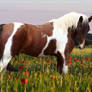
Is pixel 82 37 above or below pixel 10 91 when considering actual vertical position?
above

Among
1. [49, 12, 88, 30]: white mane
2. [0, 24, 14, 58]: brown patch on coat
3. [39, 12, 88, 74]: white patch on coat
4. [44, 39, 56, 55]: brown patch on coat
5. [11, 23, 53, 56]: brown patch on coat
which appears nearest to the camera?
[0, 24, 14, 58]: brown patch on coat

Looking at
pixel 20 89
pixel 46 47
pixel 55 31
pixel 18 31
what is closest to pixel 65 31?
pixel 55 31

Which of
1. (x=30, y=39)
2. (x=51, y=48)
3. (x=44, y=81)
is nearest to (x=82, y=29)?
(x=51, y=48)

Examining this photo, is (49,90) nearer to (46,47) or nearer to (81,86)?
(81,86)

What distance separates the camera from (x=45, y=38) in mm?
5465

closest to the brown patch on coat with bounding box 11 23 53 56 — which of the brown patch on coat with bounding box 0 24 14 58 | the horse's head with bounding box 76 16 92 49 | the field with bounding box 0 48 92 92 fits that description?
the brown patch on coat with bounding box 0 24 14 58

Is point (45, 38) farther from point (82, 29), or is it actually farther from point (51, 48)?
point (82, 29)

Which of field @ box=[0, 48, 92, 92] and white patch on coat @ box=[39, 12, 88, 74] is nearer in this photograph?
field @ box=[0, 48, 92, 92]

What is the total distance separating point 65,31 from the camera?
5.90 meters

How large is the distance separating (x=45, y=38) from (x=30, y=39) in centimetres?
49

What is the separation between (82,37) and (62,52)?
757 mm

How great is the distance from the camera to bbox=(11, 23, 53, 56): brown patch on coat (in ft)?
16.2

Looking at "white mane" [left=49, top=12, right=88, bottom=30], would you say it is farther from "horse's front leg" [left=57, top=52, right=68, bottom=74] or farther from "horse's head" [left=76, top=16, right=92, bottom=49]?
"horse's front leg" [left=57, top=52, right=68, bottom=74]

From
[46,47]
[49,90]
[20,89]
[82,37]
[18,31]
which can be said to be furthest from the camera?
[82,37]
